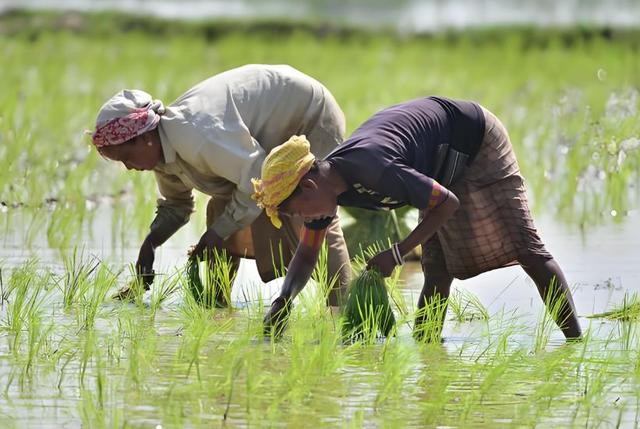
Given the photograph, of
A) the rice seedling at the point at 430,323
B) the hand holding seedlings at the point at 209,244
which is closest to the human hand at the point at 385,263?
the rice seedling at the point at 430,323

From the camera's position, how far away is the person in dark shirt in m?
4.56

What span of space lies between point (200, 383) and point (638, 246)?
3.71 meters

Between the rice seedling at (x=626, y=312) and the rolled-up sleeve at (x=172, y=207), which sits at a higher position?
the rolled-up sleeve at (x=172, y=207)

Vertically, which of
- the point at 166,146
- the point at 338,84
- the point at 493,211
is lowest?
the point at 493,211

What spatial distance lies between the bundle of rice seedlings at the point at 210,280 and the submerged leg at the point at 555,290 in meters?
1.19

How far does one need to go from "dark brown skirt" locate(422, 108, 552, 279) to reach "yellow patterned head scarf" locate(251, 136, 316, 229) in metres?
0.74

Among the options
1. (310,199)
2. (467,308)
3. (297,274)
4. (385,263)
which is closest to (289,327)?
(297,274)

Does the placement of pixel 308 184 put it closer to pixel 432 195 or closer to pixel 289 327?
pixel 432 195

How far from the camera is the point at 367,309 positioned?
15.8 ft

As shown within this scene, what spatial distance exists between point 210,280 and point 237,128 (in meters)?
0.62

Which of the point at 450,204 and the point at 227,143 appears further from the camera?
the point at 227,143

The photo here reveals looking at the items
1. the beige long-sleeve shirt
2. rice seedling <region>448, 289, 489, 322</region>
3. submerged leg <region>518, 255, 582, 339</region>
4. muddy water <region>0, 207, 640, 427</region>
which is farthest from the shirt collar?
submerged leg <region>518, 255, 582, 339</region>

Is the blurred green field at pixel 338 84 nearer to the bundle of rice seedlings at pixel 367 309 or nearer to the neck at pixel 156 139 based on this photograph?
the neck at pixel 156 139

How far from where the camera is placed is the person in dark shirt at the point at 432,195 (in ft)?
15.0
